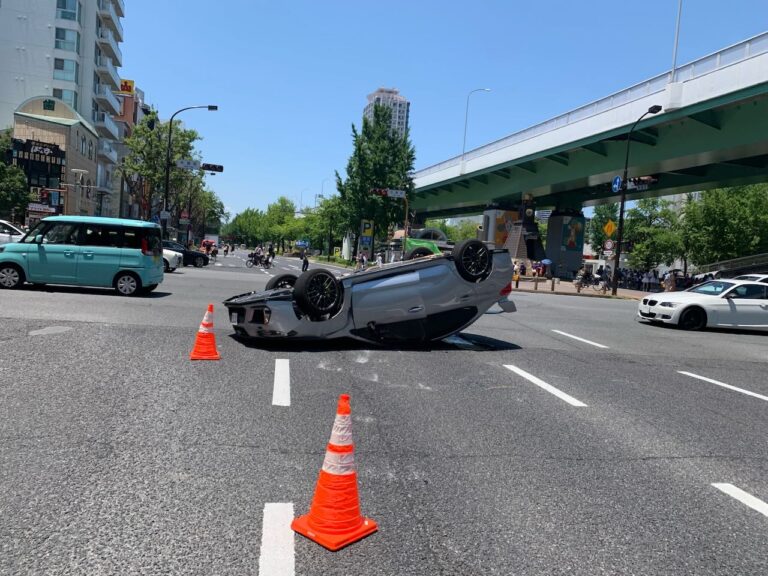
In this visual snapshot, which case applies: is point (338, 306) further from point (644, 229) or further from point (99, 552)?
point (644, 229)

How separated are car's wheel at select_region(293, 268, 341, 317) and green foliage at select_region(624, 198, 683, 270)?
58723 mm

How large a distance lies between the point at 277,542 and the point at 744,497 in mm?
3230

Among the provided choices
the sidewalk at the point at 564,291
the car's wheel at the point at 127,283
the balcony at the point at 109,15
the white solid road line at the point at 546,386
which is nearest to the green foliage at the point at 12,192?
the balcony at the point at 109,15

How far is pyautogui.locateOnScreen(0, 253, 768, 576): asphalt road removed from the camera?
3205 mm

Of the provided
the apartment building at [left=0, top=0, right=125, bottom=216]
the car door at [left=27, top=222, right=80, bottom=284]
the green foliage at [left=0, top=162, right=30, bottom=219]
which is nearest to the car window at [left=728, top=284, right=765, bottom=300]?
the car door at [left=27, top=222, right=80, bottom=284]

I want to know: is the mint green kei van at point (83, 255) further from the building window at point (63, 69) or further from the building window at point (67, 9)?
the building window at point (67, 9)

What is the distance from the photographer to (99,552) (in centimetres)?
306

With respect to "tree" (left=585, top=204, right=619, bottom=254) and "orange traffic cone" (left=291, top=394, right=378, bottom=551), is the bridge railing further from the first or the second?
"tree" (left=585, top=204, right=619, bottom=254)

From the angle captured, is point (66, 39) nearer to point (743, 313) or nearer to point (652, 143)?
point (652, 143)

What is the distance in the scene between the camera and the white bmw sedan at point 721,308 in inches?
620

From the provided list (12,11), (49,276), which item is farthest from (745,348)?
(12,11)

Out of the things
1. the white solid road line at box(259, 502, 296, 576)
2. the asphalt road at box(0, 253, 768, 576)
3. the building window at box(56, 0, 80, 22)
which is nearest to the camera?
the white solid road line at box(259, 502, 296, 576)

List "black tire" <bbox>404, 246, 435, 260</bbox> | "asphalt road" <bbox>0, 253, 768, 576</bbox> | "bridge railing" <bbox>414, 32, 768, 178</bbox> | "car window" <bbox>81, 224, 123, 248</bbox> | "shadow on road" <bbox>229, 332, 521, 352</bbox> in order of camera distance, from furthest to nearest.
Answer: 1. "bridge railing" <bbox>414, 32, 768, 178</bbox>
2. "car window" <bbox>81, 224, 123, 248</bbox>
3. "black tire" <bbox>404, 246, 435, 260</bbox>
4. "shadow on road" <bbox>229, 332, 521, 352</bbox>
5. "asphalt road" <bbox>0, 253, 768, 576</bbox>

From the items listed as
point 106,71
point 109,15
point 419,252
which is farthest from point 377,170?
point 419,252
